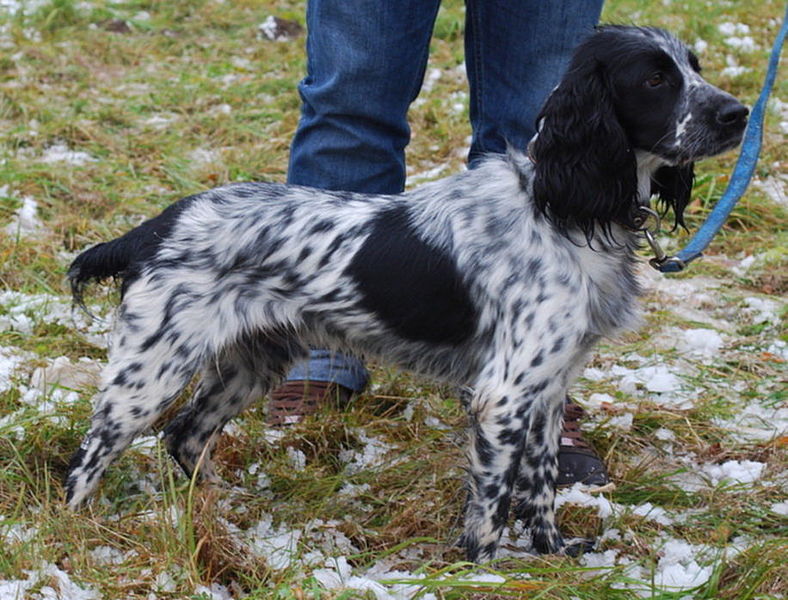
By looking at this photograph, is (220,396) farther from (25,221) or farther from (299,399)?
(25,221)

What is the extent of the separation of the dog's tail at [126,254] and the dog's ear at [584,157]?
3.63 feet

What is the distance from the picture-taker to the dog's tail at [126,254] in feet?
10.1

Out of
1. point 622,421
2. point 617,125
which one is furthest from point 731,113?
point 622,421

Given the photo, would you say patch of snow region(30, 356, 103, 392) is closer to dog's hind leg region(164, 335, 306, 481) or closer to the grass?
the grass

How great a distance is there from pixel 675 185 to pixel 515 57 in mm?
785

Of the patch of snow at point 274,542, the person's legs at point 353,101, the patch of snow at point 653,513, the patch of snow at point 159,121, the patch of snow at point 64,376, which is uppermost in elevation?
the person's legs at point 353,101

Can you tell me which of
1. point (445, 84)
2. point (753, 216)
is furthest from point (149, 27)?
point (753, 216)

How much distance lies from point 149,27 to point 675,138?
723 cm

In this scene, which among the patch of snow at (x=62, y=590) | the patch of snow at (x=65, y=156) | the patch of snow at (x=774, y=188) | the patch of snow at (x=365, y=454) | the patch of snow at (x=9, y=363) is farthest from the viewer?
the patch of snow at (x=65, y=156)

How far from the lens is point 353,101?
137 inches

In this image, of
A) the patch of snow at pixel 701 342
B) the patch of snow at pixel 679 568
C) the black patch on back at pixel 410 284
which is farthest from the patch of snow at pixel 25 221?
the patch of snow at pixel 679 568

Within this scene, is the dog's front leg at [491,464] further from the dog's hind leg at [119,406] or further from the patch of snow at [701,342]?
the patch of snow at [701,342]

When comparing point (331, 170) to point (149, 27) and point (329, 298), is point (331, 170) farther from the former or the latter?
point (149, 27)

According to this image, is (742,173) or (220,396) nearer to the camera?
(742,173)
